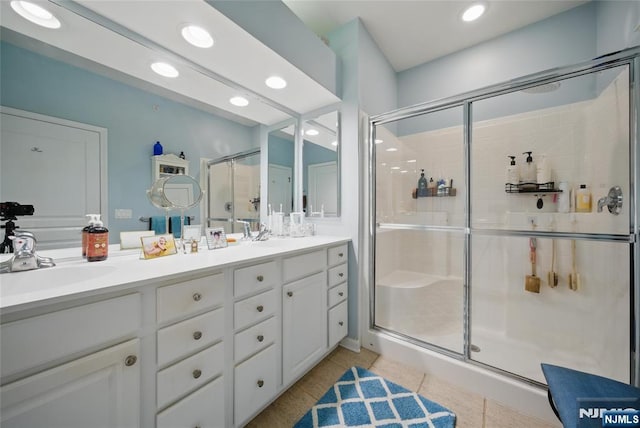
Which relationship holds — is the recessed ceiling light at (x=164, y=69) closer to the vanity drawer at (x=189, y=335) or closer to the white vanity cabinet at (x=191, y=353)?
the white vanity cabinet at (x=191, y=353)

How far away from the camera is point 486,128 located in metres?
2.15

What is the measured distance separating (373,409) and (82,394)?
1319mm

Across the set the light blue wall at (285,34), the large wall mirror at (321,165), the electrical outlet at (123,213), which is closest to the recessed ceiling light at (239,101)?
the light blue wall at (285,34)

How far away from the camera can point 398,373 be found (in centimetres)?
167

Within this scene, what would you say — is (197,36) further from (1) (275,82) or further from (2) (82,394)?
(2) (82,394)

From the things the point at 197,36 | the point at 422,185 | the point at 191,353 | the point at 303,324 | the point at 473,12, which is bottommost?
the point at 303,324

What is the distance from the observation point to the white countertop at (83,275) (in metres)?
0.65

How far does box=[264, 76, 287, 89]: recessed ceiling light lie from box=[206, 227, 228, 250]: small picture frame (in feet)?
3.57

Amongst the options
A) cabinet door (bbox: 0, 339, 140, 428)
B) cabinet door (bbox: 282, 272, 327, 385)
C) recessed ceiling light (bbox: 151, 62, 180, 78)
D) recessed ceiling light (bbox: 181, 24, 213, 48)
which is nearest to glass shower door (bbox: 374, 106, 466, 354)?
cabinet door (bbox: 282, 272, 327, 385)

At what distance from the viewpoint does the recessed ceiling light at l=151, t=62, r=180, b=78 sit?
130 cm

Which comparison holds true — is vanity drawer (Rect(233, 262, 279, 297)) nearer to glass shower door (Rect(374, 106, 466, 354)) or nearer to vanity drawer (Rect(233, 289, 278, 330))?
vanity drawer (Rect(233, 289, 278, 330))

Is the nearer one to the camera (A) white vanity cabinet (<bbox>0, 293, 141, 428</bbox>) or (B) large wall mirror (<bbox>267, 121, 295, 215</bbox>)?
(A) white vanity cabinet (<bbox>0, 293, 141, 428</bbox>)

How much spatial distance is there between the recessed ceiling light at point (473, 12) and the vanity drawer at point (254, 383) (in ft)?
9.33

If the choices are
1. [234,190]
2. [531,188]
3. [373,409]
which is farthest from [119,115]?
[531,188]
